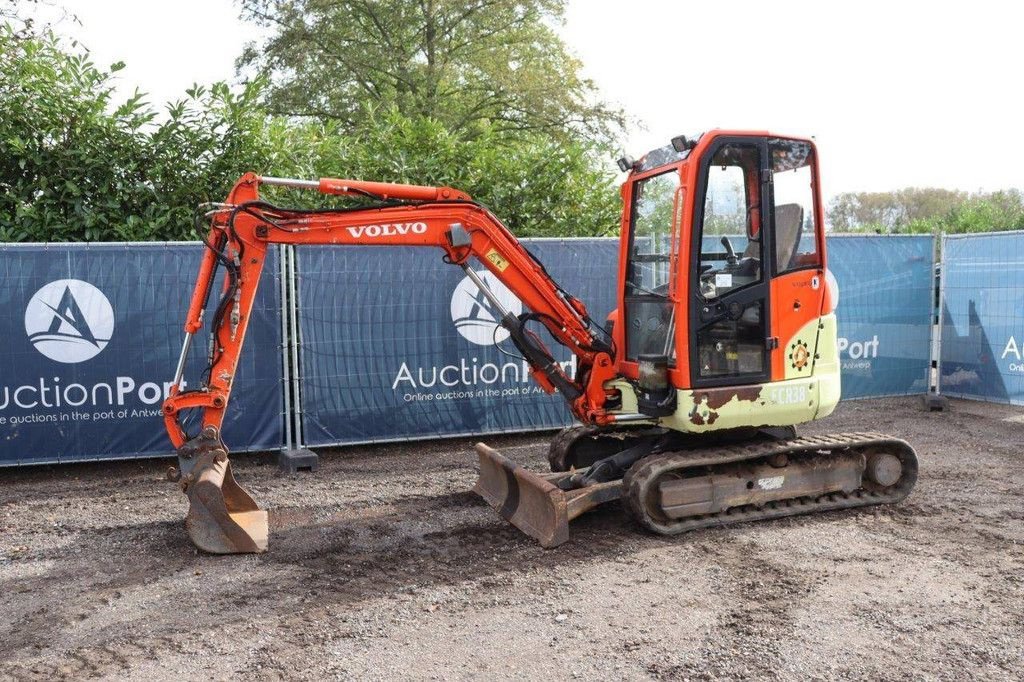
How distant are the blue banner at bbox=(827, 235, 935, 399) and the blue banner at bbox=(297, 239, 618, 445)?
12.2 feet

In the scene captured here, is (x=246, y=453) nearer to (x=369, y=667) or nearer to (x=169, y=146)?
(x=169, y=146)

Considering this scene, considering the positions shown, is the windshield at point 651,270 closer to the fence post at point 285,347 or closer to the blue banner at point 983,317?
the fence post at point 285,347

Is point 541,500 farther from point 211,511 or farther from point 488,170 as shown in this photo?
point 488,170

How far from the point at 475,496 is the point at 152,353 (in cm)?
353

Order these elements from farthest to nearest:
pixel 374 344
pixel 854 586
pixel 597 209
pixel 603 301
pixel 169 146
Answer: pixel 597 209, pixel 169 146, pixel 603 301, pixel 374 344, pixel 854 586

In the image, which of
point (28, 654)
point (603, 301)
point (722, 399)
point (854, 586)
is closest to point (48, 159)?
point (603, 301)

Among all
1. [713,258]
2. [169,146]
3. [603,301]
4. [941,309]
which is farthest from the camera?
[941,309]

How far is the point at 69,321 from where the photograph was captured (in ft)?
27.5

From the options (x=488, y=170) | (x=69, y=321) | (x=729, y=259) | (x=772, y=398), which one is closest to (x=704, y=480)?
(x=772, y=398)

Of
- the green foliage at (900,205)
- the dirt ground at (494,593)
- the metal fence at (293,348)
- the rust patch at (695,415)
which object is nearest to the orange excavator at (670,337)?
the rust patch at (695,415)

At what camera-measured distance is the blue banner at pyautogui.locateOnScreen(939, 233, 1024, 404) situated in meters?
10.9

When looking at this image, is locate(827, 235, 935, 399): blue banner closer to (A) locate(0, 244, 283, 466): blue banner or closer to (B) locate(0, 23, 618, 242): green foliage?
(B) locate(0, 23, 618, 242): green foliage

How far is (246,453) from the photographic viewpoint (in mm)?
9242

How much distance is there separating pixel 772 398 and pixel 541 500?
1795 mm
